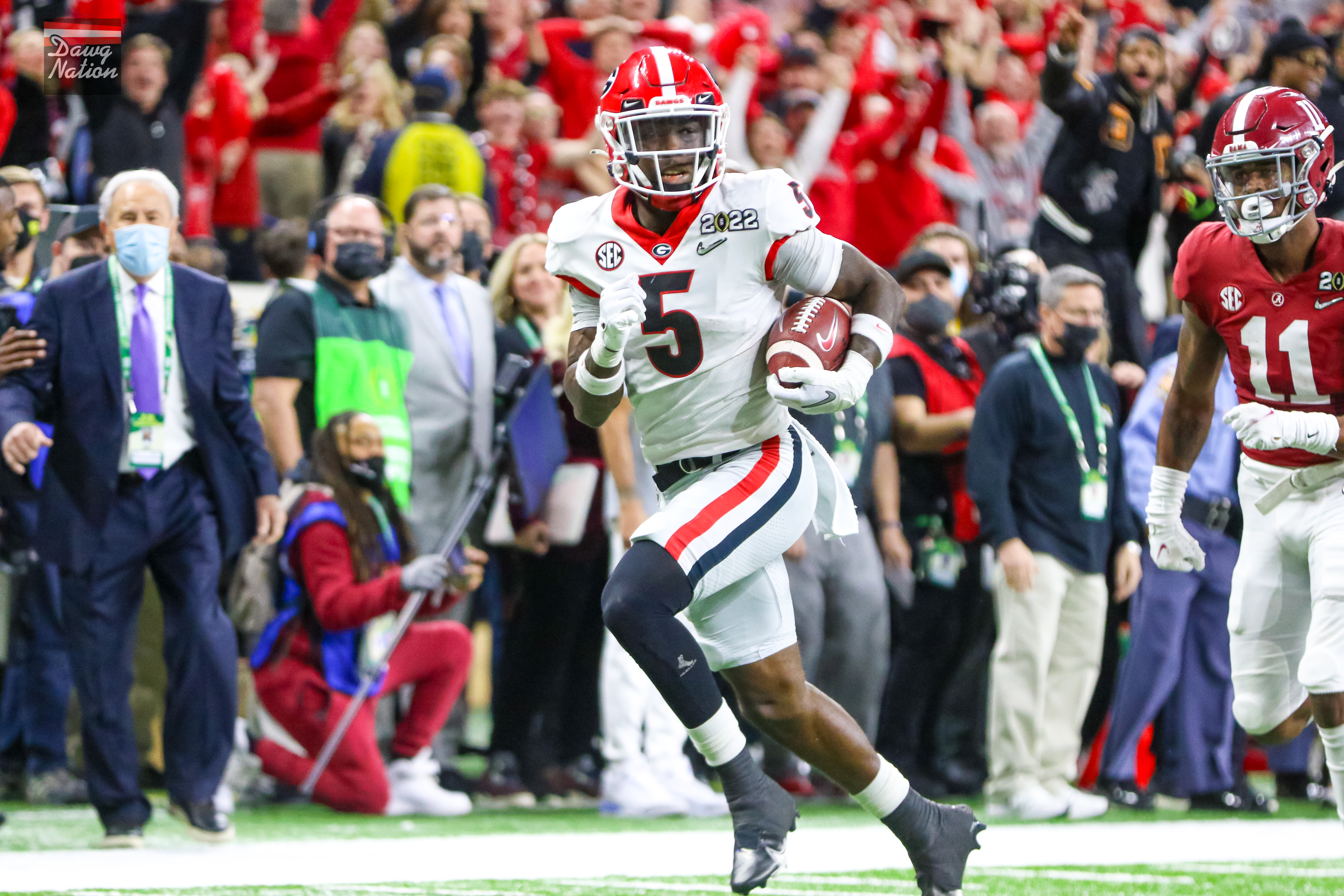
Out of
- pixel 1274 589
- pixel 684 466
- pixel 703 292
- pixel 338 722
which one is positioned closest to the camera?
pixel 703 292

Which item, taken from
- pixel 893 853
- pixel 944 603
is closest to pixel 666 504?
pixel 893 853

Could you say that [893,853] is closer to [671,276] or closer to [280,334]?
[671,276]

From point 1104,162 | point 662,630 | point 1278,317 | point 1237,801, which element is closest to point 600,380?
point 662,630

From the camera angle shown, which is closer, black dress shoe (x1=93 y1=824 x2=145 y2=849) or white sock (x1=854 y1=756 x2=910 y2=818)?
white sock (x1=854 y1=756 x2=910 y2=818)

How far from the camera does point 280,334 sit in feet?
23.5

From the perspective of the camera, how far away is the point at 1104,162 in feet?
30.5

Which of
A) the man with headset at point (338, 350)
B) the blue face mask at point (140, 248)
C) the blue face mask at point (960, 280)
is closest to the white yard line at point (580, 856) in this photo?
the man with headset at point (338, 350)

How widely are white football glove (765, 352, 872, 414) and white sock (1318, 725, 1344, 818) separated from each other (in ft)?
4.96

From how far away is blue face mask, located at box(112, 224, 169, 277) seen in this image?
19.7 feet

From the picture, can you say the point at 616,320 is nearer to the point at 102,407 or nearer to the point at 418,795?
the point at 102,407

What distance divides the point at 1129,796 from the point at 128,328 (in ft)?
14.6

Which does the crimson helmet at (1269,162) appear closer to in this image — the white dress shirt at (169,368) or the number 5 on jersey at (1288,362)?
the number 5 on jersey at (1288,362)

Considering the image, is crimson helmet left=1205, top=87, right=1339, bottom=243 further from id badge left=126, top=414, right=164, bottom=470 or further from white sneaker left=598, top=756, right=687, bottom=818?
id badge left=126, top=414, right=164, bottom=470

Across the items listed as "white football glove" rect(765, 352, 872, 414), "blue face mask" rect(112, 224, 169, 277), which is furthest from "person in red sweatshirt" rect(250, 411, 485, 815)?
"white football glove" rect(765, 352, 872, 414)
